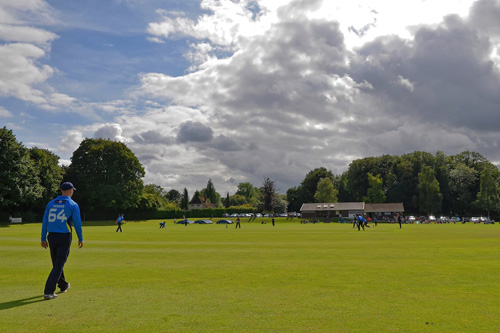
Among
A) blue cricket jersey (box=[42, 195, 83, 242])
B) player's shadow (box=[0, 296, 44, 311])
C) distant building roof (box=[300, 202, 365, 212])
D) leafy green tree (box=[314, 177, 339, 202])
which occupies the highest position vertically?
leafy green tree (box=[314, 177, 339, 202])

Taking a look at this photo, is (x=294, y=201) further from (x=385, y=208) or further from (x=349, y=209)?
→ (x=385, y=208)

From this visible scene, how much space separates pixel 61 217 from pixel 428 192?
127 metres

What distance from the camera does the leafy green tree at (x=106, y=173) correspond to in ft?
311

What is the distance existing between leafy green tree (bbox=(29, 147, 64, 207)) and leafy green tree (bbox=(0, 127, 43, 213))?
620 centimetres

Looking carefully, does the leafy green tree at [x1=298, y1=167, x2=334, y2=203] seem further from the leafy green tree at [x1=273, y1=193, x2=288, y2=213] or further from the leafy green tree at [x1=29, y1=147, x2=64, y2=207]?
the leafy green tree at [x1=29, y1=147, x2=64, y2=207]

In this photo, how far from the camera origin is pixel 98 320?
7.37 metres

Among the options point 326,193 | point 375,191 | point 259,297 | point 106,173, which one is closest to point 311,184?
point 326,193

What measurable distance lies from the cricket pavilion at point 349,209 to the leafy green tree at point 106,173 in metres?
58.9

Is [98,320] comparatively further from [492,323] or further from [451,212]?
[451,212]

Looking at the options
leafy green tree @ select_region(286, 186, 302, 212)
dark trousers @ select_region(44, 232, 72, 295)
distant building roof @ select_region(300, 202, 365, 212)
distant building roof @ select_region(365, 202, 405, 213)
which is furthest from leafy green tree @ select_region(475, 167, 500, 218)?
dark trousers @ select_region(44, 232, 72, 295)

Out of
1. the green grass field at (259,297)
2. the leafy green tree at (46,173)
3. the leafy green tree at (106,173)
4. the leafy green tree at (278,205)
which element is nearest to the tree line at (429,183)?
the leafy green tree at (278,205)

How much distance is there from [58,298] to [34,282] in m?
2.97

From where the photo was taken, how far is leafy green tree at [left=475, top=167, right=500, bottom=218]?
379ft

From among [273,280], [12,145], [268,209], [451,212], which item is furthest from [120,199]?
[451,212]
